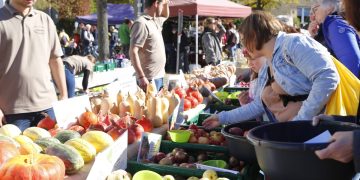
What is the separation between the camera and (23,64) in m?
3.13

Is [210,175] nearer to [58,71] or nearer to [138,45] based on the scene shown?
[58,71]

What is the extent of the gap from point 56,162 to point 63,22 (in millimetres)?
30687

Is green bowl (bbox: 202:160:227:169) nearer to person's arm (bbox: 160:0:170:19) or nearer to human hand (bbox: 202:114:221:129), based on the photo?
human hand (bbox: 202:114:221:129)

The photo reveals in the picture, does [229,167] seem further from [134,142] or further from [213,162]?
[134,142]

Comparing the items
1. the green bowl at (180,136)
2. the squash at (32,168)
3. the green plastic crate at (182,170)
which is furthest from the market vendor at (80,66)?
the squash at (32,168)

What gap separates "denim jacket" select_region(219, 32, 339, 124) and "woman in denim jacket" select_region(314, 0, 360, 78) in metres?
1.19

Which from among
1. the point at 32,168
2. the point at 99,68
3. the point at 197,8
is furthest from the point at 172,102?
the point at 197,8

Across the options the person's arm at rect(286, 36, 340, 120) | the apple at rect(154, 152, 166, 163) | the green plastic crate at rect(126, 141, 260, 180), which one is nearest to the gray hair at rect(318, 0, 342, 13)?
the person's arm at rect(286, 36, 340, 120)

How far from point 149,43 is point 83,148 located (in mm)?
2626

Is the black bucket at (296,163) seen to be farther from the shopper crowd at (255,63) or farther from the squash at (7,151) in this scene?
the squash at (7,151)

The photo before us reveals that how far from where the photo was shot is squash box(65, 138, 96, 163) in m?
2.06

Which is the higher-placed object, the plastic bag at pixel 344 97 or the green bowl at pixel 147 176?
the plastic bag at pixel 344 97

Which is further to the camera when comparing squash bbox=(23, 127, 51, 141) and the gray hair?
the gray hair

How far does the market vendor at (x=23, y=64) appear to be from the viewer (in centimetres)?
308
